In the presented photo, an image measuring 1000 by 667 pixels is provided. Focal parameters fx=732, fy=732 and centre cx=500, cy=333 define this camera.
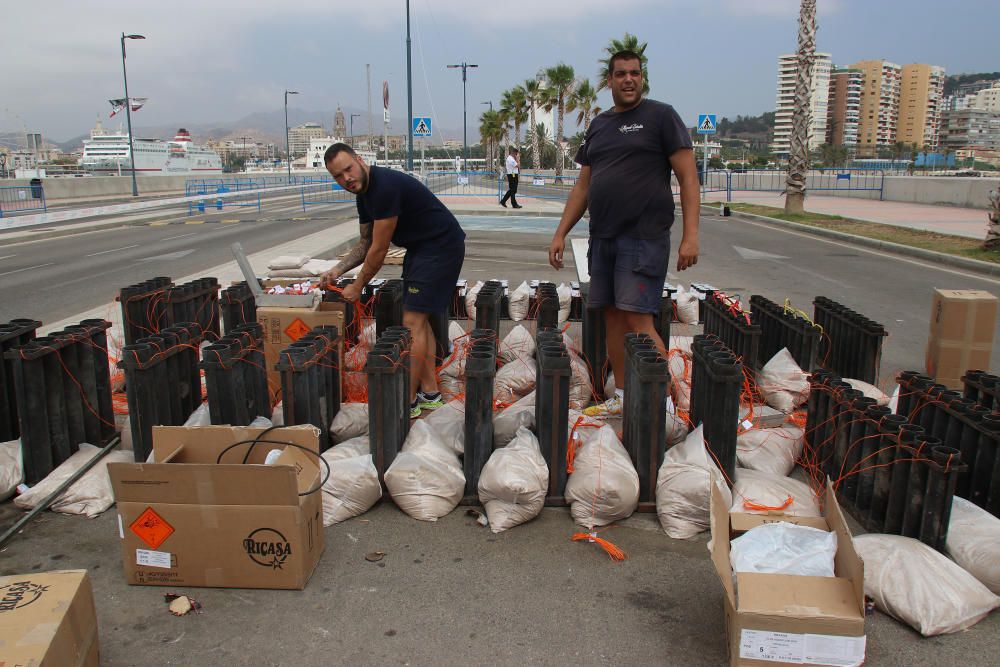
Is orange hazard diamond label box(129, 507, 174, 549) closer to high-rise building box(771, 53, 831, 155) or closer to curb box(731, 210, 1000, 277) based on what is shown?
curb box(731, 210, 1000, 277)

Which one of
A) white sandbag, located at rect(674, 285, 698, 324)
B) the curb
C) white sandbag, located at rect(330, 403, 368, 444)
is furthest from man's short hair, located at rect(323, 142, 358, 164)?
the curb

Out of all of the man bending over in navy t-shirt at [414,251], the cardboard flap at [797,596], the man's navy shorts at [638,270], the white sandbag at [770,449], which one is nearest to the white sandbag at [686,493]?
the white sandbag at [770,449]

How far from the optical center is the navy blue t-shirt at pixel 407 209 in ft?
14.5

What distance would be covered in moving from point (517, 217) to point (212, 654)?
20909 millimetres

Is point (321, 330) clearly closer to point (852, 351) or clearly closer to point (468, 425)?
point (468, 425)

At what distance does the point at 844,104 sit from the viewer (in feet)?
413

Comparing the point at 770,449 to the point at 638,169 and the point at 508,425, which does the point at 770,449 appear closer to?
the point at 508,425

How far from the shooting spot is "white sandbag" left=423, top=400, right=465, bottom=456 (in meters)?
3.94

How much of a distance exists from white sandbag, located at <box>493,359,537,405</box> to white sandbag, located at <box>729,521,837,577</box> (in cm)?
231

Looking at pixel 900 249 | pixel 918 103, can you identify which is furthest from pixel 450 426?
pixel 918 103

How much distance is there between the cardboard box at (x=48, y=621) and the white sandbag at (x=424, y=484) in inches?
55.1

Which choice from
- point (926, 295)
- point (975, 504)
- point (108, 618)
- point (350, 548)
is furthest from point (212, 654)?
point (926, 295)

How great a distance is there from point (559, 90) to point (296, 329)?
58649mm

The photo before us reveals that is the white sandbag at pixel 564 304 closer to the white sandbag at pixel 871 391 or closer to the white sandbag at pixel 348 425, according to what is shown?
the white sandbag at pixel 871 391
